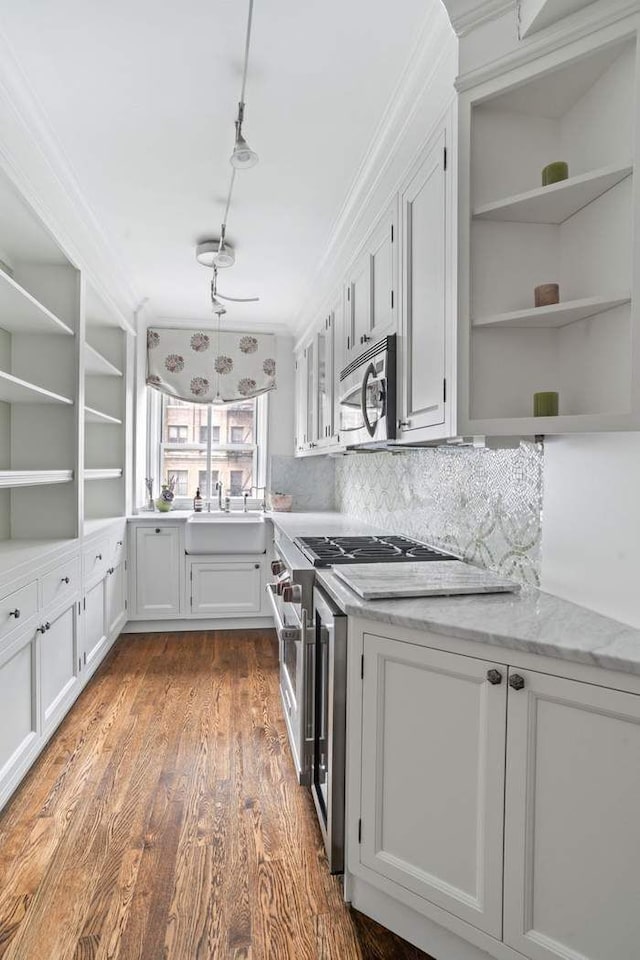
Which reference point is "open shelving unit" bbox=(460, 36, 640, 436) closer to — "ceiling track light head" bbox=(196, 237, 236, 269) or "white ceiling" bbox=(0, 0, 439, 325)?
"white ceiling" bbox=(0, 0, 439, 325)

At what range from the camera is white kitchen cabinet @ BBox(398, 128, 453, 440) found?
167cm

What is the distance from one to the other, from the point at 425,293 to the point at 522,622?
1.09 metres

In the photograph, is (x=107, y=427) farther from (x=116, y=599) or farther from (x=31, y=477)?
(x=31, y=477)

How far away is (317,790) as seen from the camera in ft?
6.44

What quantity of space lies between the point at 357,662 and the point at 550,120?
1620mm

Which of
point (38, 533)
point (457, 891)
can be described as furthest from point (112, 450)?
point (457, 891)

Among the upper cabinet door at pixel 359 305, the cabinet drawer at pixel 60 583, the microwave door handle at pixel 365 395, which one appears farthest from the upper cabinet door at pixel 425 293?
the cabinet drawer at pixel 60 583

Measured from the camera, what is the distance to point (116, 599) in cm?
381

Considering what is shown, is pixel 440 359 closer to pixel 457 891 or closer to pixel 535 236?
pixel 535 236

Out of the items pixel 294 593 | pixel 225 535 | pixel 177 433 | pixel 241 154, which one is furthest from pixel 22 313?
pixel 177 433

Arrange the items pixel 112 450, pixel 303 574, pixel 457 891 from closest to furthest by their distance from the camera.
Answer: pixel 457 891
pixel 303 574
pixel 112 450

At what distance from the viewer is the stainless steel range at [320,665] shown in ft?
5.28

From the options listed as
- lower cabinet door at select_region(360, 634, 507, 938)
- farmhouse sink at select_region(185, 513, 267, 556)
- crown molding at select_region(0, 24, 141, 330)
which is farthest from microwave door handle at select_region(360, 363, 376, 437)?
farmhouse sink at select_region(185, 513, 267, 556)

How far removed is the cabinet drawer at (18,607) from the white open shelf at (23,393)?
81cm
